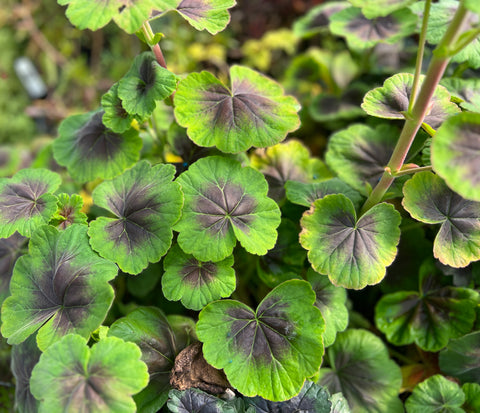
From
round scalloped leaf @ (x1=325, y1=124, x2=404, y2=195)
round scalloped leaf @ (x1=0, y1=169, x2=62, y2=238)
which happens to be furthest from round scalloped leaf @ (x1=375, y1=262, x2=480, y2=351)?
round scalloped leaf @ (x1=0, y1=169, x2=62, y2=238)

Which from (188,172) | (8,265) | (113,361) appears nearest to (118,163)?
(188,172)

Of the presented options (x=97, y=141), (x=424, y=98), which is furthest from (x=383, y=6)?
(x=97, y=141)

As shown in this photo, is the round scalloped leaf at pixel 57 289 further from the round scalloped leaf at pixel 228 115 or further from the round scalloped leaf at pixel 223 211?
the round scalloped leaf at pixel 228 115

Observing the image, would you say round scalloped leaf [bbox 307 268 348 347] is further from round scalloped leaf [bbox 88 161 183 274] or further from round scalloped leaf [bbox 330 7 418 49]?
round scalloped leaf [bbox 330 7 418 49]

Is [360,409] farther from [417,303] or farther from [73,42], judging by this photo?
[73,42]

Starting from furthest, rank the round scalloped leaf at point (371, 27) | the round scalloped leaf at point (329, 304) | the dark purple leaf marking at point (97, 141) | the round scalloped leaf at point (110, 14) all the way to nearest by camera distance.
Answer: the round scalloped leaf at point (371, 27) < the dark purple leaf marking at point (97, 141) < the round scalloped leaf at point (329, 304) < the round scalloped leaf at point (110, 14)

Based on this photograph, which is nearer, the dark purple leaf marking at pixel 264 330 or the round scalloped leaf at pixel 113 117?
the dark purple leaf marking at pixel 264 330

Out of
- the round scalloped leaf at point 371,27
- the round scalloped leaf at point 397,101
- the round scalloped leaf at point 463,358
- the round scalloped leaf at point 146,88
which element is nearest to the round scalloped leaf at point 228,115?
the round scalloped leaf at point 146,88

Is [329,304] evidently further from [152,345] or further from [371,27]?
[371,27]
